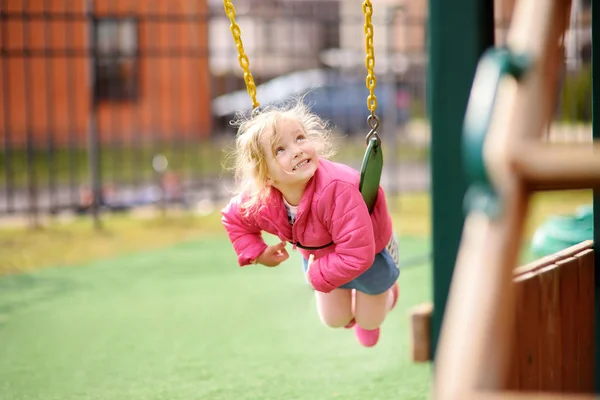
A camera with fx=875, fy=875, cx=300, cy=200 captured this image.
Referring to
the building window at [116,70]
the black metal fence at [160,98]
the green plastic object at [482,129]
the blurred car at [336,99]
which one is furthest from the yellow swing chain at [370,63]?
the building window at [116,70]

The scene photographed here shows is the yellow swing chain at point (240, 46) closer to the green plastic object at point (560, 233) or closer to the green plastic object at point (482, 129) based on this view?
the green plastic object at point (482, 129)

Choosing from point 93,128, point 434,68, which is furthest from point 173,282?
point 434,68

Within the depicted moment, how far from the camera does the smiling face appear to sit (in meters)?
3.03

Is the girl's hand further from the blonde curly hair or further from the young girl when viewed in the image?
the blonde curly hair

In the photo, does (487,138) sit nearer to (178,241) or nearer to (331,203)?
(331,203)

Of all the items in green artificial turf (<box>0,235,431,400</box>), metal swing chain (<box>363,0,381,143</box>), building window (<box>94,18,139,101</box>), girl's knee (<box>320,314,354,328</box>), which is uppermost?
building window (<box>94,18,139,101</box>)

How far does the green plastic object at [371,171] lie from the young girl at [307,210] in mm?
41

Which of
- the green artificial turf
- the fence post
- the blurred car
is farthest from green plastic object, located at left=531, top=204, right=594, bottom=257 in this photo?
the blurred car

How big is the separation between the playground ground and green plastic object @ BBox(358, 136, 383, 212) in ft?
3.35

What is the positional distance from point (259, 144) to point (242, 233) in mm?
385

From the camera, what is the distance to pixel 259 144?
310 cm

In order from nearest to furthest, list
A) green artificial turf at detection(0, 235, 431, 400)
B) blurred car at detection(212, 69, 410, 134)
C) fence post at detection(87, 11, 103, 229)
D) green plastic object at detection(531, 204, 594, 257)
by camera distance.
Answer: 1. green artificial turf at detection(0, 235, 431, 400)
2. green plastic object at detection(531, 204, 594, 257)
3. fence post at detection(87, 11, 103, 229)
4. blurred car at detection(212, 69, 410, 134)

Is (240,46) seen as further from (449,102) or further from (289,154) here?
(449,102)

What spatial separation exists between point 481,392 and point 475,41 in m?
0.79
